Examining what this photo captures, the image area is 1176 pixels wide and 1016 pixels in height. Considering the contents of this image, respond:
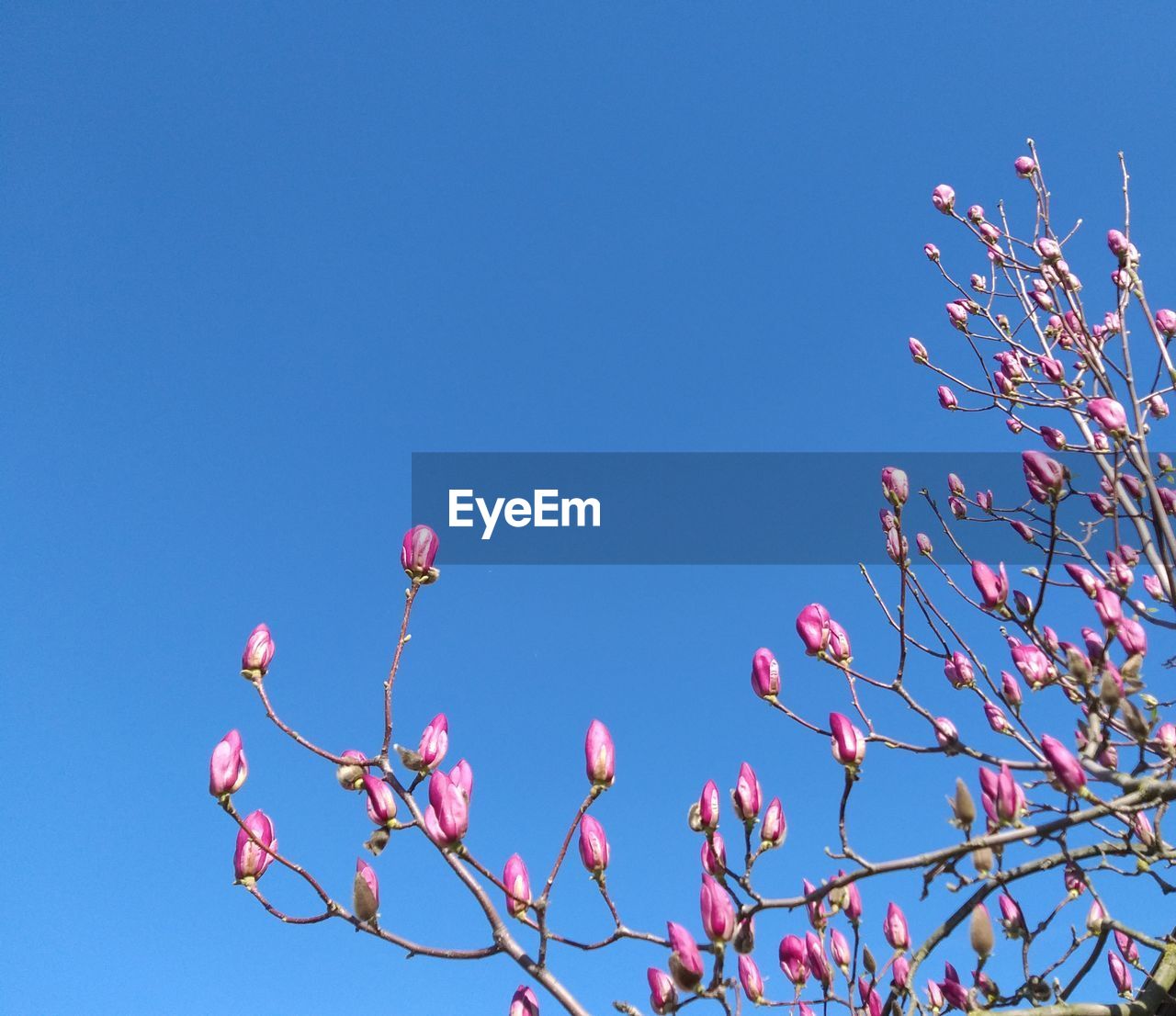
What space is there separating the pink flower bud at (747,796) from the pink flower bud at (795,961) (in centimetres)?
121

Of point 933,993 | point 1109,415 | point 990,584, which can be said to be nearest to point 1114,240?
point 1109,415

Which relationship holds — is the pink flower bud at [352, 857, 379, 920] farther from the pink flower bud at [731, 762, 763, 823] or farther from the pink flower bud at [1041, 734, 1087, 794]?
the pink flower bud at [1041, 734, 1087, 794]

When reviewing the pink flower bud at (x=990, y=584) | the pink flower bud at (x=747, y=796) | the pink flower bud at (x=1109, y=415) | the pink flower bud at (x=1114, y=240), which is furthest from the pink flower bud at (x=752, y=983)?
the pink flower bud at (x=1114, y=240)

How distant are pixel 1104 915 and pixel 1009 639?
79 centimetres

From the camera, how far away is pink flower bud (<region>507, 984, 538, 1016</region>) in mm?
1652

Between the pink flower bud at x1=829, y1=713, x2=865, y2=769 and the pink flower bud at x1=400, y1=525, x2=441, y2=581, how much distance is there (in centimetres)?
93

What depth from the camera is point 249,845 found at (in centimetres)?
179

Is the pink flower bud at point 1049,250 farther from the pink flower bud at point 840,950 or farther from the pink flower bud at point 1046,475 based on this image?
the pink flower bud at point 840,950

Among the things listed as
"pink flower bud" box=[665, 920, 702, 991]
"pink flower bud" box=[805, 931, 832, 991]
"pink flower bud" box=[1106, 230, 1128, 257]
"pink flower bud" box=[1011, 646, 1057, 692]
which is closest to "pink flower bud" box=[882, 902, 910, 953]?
"pink flower bud" box=[805, 931, 832, 991]

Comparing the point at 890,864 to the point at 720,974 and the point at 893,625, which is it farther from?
the point at 893,625

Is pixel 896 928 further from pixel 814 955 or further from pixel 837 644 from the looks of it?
pixel 837 644

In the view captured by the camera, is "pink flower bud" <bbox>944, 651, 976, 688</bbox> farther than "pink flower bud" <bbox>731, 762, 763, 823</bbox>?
Yes

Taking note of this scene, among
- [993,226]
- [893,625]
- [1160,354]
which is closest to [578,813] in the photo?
[893,625]

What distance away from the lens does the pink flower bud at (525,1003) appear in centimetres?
165
